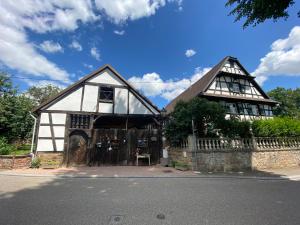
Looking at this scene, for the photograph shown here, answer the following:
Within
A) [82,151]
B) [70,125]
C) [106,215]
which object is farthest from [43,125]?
[106,215]

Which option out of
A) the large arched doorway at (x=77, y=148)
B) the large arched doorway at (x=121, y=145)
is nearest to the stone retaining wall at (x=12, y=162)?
the large arched doorway at (x=77, y=148)

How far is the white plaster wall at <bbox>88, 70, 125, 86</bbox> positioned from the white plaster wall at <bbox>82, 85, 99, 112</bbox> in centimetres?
59

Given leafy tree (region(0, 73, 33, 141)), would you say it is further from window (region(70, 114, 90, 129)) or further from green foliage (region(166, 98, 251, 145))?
green foliage (region(166, 98, 251, 145))

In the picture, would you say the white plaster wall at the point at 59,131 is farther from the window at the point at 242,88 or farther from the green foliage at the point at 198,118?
the window at the point at 242,88

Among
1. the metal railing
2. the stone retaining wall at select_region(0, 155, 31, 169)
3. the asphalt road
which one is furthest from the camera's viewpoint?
the metal railing

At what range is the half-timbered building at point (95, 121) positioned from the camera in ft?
34.7

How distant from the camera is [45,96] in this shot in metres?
31.6

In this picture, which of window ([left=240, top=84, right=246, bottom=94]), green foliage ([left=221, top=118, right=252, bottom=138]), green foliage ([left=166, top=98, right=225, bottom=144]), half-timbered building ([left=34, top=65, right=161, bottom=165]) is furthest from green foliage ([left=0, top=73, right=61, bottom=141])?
window ([left=240, top=84, right=246, bottom=94])

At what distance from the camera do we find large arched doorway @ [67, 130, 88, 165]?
1063 centimetres

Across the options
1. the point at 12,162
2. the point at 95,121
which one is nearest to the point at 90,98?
the point at 95,121

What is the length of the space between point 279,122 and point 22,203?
15369mm

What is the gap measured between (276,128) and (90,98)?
44.1ft

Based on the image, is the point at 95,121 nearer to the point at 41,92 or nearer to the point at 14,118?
the point at 14,118

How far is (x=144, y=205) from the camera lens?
4.22 meters
